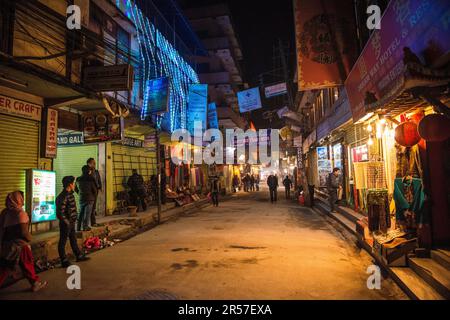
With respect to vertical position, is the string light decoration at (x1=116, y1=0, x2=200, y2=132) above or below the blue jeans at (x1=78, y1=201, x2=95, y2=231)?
above

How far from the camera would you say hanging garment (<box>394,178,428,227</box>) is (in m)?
6.10

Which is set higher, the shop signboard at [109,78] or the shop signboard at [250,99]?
the shop signboard at [250,99]

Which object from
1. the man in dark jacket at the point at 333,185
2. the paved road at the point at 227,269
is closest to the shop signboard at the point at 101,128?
the paved road at the point at 227,269

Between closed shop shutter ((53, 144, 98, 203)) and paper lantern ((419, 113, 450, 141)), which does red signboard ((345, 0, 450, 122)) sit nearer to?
paper lantern ((419, 113, 450, 141))

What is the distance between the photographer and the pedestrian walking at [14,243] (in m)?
5.34

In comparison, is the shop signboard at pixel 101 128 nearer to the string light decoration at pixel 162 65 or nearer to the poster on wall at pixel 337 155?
the string light decoration at pixel 162 65

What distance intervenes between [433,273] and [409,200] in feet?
5.99

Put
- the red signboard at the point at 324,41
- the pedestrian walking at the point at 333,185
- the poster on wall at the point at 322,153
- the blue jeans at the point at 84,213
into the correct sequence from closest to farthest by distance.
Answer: the blue jeans at the point at 84,213, the red signboard at the point at 324,41, the pedestrian walking at the point at 333,185, the poster on wall at the point at 322,153

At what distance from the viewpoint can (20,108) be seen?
8.91 m

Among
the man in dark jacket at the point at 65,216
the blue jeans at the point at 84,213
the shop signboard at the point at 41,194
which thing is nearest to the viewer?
the man in dark jacket at the point at 65,216

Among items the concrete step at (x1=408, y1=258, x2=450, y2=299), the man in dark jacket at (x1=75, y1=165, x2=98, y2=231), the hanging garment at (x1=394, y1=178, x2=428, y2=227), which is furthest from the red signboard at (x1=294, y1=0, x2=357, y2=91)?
the man in dark jacket at (x1=75, y1=165, x2=98, y2=231)

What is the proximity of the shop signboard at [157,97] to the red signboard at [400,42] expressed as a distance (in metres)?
9.66

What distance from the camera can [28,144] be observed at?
934 cm

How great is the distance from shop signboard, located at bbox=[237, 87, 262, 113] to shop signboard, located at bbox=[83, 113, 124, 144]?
1273 cm
